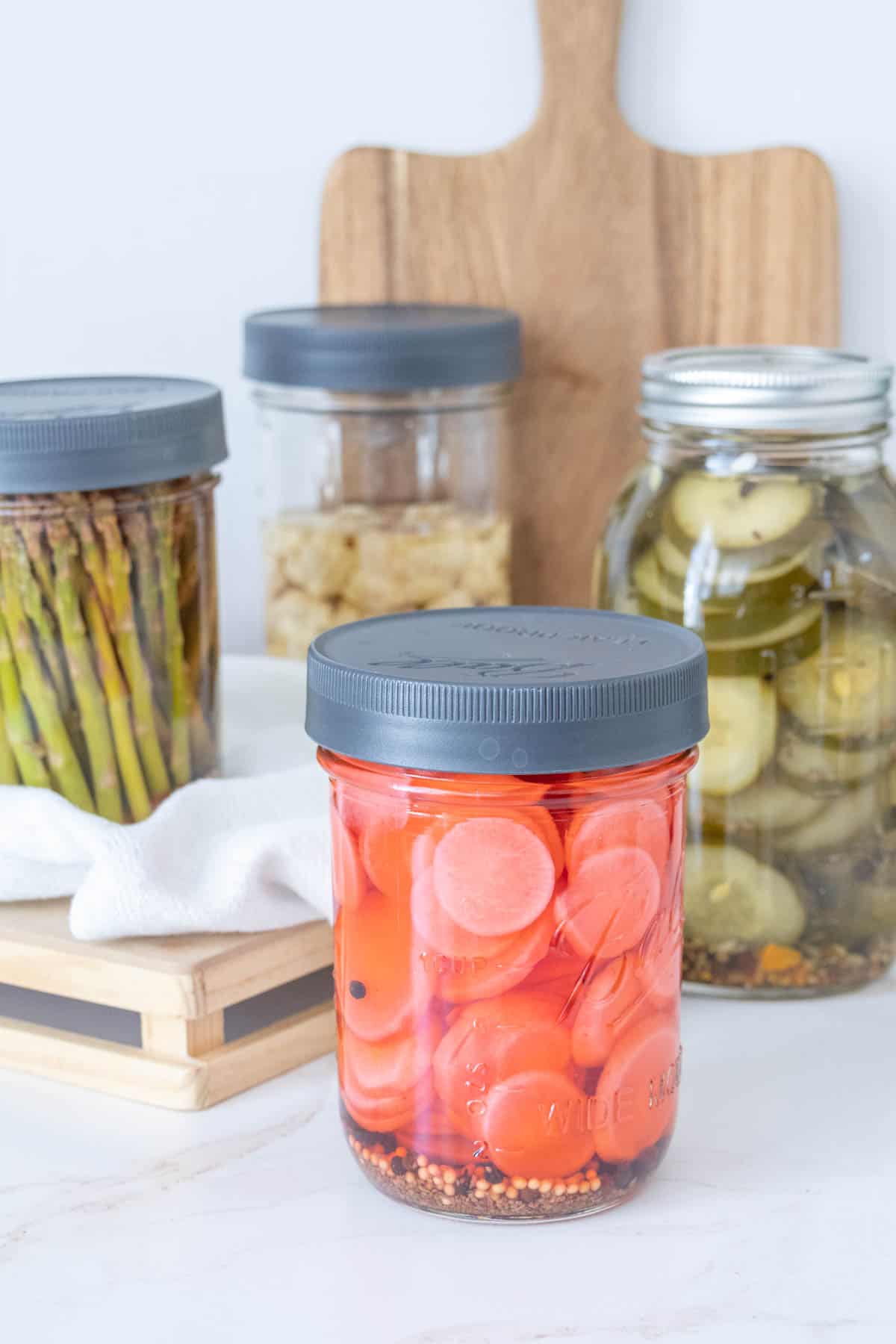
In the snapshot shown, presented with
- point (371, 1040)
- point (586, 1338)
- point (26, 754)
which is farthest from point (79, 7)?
point (586, 1338)

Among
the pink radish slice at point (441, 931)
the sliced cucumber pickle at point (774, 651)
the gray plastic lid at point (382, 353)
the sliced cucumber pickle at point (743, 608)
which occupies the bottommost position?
the pink radish slice at point (441, 931)

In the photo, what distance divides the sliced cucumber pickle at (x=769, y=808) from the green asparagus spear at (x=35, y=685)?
0.31 meters

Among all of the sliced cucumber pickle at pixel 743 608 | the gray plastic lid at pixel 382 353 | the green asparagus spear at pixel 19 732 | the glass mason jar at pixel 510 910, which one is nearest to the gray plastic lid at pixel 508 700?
the glass mason jar at pixel 510 910

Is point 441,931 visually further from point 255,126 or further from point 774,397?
point 255,126

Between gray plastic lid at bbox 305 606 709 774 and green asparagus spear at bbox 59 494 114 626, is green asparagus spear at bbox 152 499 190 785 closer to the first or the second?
green asparagus spear at bbox 59 494 114 626

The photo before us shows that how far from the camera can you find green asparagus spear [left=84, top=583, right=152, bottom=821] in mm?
797

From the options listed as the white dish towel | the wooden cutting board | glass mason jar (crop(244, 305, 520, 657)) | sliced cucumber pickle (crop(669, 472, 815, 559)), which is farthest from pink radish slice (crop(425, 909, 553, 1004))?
the wooden cutting board

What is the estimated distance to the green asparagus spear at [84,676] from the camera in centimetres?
78

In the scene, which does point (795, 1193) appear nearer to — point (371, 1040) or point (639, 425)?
point (371, 1040)

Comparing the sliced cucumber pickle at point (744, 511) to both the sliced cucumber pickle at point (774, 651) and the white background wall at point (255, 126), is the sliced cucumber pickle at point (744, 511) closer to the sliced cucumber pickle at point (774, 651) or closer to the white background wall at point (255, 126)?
the sliced cucumber pickle at point (774, 651)

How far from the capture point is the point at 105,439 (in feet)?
2.50

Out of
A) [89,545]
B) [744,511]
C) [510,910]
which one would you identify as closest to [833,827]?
[744,511]

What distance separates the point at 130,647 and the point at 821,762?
13.2 inches

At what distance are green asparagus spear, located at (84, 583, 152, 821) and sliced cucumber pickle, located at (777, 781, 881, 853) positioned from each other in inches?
12.3
